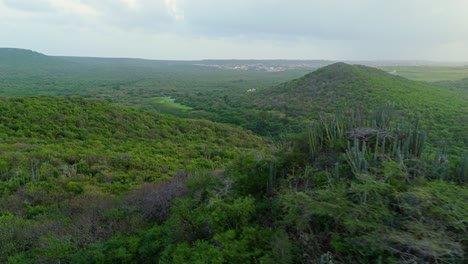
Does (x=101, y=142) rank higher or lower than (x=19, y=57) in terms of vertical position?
lower

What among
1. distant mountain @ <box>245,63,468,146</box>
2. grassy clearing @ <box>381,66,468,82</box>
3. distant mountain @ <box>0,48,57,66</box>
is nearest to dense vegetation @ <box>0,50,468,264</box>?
distant mountain @ <box>245,63,468,146</box>

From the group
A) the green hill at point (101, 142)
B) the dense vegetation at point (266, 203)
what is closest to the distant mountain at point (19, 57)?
the green hill at point (101, 142)

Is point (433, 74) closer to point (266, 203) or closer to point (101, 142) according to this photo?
point (101, 142)

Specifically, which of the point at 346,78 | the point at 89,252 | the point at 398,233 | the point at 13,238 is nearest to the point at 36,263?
the point at 89,252

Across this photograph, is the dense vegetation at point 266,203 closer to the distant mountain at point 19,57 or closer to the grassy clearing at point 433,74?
the grassy clearing at point 433,74

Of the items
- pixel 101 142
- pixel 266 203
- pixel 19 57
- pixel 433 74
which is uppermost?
pixel 19 57

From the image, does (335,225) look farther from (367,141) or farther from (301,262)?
(367,141)

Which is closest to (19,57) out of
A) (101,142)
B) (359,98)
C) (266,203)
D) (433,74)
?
(101,142)

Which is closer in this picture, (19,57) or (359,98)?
(359,98)
